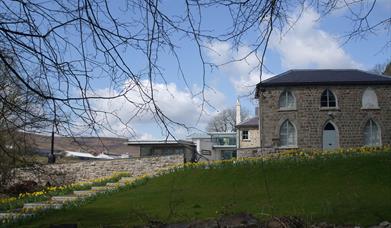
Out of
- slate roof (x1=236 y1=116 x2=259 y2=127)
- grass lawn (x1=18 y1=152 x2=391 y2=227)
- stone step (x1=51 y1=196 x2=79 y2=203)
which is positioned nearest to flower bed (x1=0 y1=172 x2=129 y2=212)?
stone step (x1=51 y1=196 x2=79 y2=203)

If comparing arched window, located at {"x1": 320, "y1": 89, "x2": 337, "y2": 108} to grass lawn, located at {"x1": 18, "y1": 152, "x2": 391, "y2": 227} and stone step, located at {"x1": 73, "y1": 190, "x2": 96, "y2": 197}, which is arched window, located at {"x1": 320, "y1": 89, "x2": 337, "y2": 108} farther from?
stone step, located at {"x1": 73, "y1": 190, "x2": 96, "y2": 197}

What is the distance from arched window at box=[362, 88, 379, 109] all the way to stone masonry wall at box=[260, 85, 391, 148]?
20cm

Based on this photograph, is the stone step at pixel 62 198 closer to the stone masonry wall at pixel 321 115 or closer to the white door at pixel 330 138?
the stone masonry wall at pixel 321 115

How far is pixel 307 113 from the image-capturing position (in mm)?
29719

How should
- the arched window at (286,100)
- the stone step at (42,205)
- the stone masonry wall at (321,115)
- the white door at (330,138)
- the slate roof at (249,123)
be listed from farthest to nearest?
the slate roof at (249,123), the arched window at (286,100), the white door at (330,138), the stone masonry wall at (321,115), the stone step at (42,205)

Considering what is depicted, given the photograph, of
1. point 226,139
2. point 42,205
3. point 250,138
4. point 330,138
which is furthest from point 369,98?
point 226,139

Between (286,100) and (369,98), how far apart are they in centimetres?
483

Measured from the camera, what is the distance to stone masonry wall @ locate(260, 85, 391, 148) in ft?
96.6

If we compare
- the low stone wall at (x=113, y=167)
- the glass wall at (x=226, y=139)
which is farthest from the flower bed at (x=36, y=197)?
the glass wall at (x=226, y=139)

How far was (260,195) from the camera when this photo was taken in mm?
12969

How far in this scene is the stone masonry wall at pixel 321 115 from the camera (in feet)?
96.6

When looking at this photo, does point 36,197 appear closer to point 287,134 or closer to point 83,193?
point 83,193

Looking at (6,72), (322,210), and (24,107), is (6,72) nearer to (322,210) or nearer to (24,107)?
(24,107)

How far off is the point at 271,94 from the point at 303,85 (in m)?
1.93
